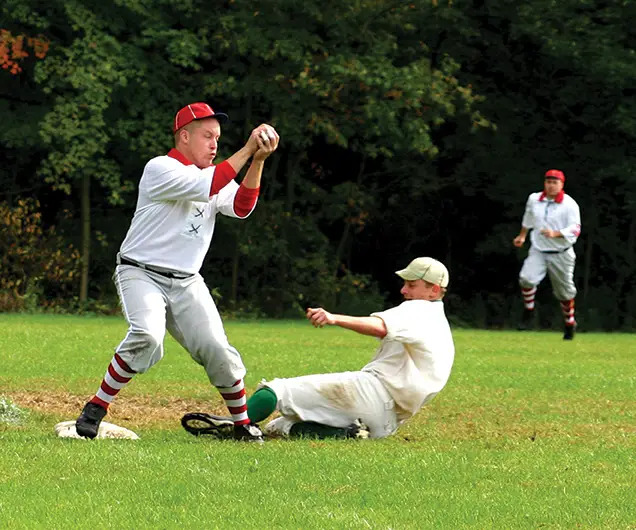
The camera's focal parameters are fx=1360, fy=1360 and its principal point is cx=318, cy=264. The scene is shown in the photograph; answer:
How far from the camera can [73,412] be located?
1115 cm

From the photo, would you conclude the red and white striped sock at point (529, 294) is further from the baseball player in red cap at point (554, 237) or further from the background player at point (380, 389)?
the background player at point (380, 389)

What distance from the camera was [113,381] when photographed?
30.2 ft

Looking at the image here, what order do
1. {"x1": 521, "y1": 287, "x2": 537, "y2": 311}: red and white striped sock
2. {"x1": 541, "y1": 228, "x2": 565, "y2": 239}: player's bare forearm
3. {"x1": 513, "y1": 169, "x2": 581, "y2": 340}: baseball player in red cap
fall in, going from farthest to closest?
{"x1": 521, "y1": 287, "x2": 537, "y2": 311}: red and white striped sock
{"x1": 513, "y1": 169, "x2": 581, "y2": 340}: baseball player in red cap
{"x1": 541, "y1": 228, "x2": 565, "y2": 239}: player's bare forearm

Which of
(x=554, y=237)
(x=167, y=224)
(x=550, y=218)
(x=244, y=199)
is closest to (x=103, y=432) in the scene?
(x=167, y=224)

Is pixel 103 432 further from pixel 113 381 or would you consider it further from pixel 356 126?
pixel 356 126

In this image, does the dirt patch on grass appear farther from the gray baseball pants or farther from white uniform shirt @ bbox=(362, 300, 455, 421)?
white uniform shirt @ bbox=(362, 300, 455, 421)

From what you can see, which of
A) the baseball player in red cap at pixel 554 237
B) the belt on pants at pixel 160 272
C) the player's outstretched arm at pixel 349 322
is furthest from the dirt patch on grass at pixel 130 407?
the baseball player in red cap at pixel 554 237

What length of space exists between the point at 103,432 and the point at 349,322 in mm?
1933

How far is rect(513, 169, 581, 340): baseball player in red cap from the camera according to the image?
22.6m

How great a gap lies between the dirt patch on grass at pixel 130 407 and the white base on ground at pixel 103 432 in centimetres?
95

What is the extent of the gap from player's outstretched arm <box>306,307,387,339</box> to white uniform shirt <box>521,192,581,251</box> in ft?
45.0

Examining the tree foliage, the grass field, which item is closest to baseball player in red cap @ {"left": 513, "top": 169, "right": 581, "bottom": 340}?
the tree foliage

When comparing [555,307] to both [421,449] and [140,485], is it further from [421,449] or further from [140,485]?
[140,485]

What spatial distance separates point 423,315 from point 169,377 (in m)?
5.10
